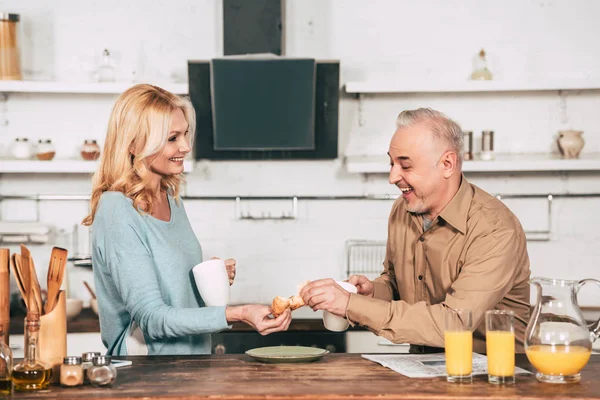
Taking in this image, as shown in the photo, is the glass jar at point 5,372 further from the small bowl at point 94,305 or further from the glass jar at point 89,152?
the glass jar at point 89,152

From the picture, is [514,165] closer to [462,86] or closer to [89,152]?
[462,86]

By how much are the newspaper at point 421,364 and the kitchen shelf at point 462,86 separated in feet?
7.50

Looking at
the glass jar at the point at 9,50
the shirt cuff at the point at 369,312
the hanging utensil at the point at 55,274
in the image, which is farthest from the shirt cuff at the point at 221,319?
the glass jar at the point at 9,50

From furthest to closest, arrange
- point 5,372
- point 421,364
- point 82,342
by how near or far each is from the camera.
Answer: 1. point 82,342
2. point 421,364
3. point 5,372

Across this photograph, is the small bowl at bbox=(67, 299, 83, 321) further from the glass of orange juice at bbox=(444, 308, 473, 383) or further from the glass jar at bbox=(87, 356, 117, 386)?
the glass of orange juice at bbox=(444, 308, 473, 383)

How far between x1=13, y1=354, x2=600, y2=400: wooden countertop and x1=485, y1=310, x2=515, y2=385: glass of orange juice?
3cm

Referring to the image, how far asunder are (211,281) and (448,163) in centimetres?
89

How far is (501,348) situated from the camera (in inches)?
80.0

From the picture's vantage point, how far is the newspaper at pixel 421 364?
86.0 inches

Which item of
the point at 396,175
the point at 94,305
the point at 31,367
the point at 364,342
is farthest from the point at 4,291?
the point at 364,342

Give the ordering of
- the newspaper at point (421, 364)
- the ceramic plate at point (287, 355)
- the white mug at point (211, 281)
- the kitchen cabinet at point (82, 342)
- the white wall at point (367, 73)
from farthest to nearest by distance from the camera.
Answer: the white wall at point (367, 73)
the kitchen cabinet at point (82, 342)
the white mug at point (211, 281)
the ceramic plate at point (287, 355)
the newspaper at point (421, 364)

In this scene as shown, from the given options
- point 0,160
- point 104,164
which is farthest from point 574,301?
point 0,160

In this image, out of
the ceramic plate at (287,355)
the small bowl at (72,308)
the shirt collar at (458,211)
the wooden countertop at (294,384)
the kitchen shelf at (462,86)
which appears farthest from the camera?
the kitchen shelf at (462,86)

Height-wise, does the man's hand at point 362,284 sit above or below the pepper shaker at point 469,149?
below
